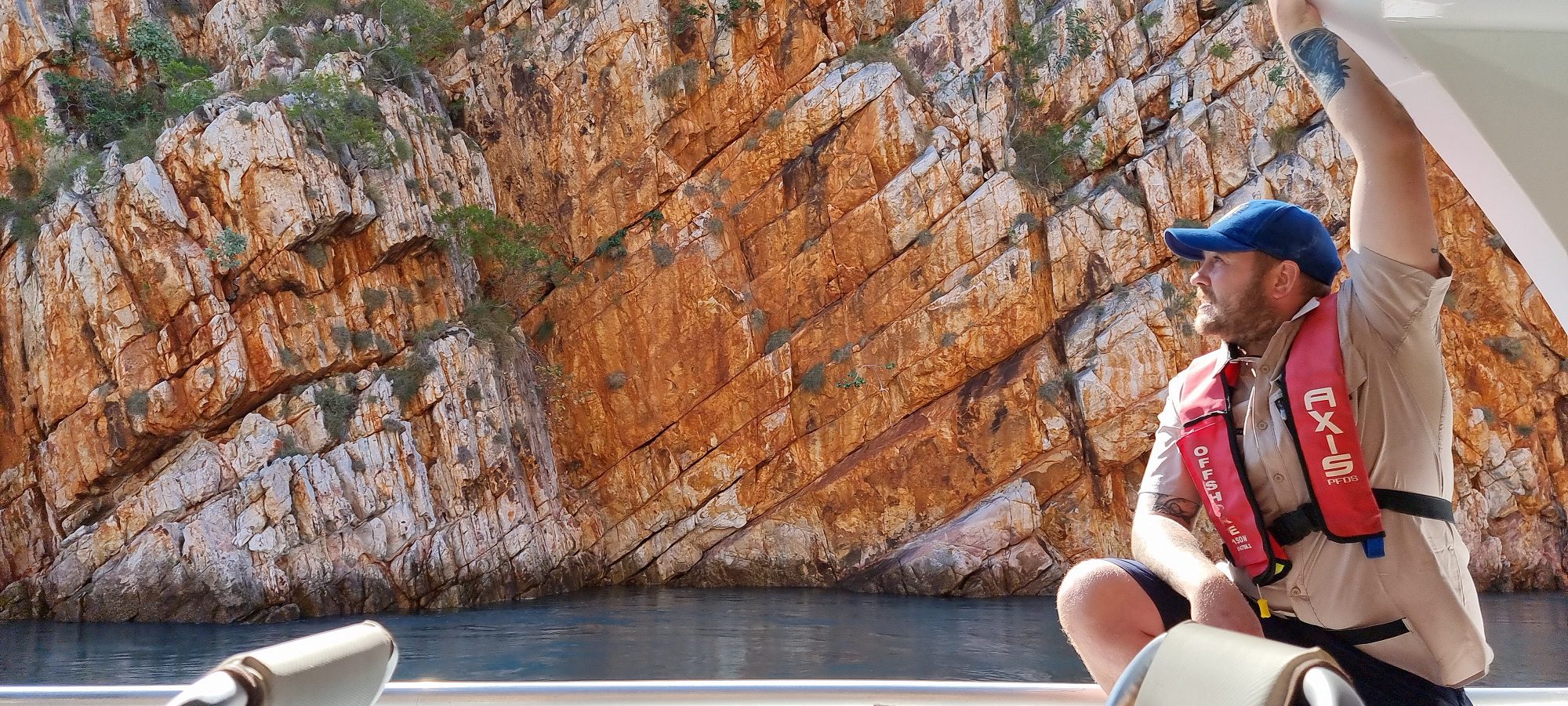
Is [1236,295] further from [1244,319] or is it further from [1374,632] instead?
[1374,632]

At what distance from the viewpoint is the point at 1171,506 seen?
4.97 feet

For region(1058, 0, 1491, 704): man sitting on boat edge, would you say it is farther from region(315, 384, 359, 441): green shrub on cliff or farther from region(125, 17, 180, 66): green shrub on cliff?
region(125, 17, 180, 66): green shrub on cliff

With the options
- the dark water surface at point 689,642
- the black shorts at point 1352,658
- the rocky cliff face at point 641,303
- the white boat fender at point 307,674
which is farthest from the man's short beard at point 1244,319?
the rocky cliff face at point 641,303

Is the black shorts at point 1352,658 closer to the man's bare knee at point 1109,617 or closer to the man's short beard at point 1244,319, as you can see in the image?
the man's bare knee at point 1109,617

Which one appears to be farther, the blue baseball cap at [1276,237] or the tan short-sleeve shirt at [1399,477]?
the blue baseball cap at [1276,237]

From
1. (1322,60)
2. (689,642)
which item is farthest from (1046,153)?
(1322,60)

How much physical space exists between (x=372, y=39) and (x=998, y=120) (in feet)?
34.4

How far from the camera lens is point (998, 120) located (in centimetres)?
1641

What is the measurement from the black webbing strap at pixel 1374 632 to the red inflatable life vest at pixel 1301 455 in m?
0.11

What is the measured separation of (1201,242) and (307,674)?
1264mm

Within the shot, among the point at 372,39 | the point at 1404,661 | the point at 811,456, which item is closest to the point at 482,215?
the point at 372,39

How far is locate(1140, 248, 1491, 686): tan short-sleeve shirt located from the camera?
1266 mm

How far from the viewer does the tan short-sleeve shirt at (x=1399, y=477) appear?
1.27 m

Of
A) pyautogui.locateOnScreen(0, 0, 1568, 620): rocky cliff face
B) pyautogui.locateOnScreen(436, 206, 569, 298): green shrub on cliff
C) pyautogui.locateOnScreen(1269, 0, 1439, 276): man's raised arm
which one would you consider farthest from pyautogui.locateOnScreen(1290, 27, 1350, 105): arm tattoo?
pyautogui.locateOnScreen(436, 206, 569, 298): green shrub on cliff
